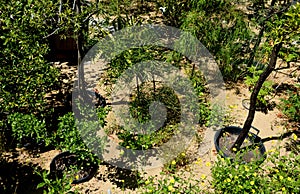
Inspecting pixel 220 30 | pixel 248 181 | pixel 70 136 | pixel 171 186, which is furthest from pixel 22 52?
pixel 220 30

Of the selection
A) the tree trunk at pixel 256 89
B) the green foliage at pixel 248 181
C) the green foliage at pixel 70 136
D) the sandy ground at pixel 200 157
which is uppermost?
the tree trunk at pixel 256 89

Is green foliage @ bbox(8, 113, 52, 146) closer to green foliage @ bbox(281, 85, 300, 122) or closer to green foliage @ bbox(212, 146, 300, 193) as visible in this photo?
green foliage @ bbox(212, 146, 300, 193)

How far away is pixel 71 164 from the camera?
13.3 feet

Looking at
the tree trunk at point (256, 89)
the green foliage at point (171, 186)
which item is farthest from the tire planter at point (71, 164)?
the tree trunk at point (256, 89)

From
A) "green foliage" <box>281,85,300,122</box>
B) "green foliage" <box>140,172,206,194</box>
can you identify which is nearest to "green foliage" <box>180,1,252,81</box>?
"green foliage" <box>281,85,300,122</box>

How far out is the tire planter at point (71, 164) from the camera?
396 centimetres

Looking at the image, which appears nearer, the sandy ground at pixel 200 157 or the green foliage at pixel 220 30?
the sandy ground at pixel 200 157

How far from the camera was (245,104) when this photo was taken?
5363 mm

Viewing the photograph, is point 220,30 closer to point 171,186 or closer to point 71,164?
point 171,186

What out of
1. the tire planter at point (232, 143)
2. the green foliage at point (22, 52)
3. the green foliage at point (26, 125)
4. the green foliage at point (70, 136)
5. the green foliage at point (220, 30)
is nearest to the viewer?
the green foliage at point (22, 52)

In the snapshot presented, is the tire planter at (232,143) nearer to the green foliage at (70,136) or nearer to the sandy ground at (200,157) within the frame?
the sandy ground at (200,157)

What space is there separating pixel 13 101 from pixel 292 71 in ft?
15.6

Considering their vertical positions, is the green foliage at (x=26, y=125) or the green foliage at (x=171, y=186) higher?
the green foliage at (x=26, y=125)

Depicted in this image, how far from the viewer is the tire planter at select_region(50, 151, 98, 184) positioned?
3.96 m
